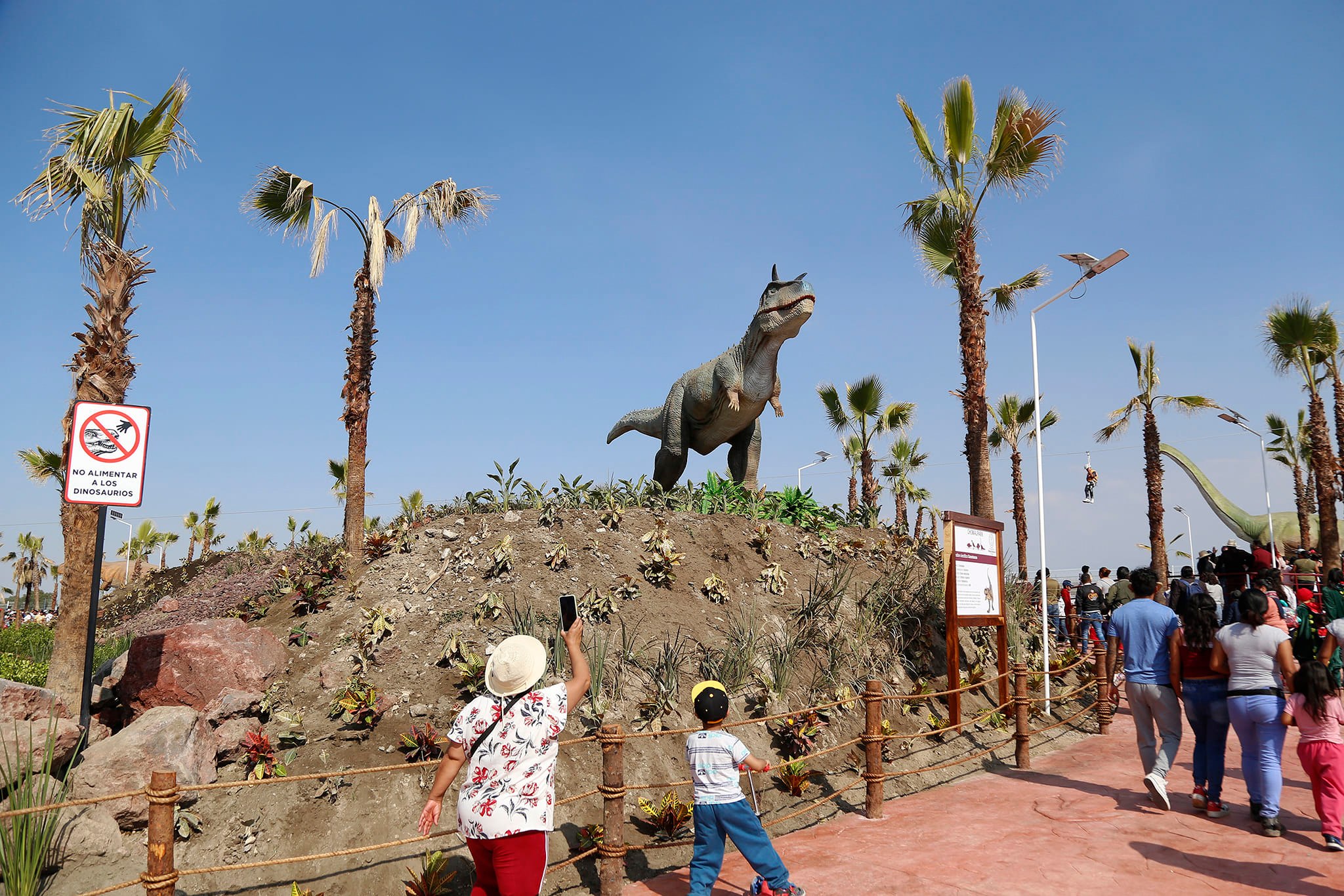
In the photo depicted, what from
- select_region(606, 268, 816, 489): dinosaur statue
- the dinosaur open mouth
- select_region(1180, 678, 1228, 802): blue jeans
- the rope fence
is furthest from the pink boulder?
select_region(1180, 678, 1228, 802): blue jeans

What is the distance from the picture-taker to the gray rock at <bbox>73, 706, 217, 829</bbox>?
5.71m

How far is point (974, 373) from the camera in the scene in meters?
12.6

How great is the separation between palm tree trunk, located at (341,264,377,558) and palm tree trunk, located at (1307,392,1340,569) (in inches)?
751

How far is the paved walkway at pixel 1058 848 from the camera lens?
493cm

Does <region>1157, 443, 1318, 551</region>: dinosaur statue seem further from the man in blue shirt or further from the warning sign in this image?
the warning sign

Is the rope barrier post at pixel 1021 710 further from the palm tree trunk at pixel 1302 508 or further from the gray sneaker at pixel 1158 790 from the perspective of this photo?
the palm tree trunk at pixel 1302 508

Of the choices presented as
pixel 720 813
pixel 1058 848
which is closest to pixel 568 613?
pixel 720 813

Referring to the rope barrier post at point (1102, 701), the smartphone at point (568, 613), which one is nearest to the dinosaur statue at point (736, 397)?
the rope barrier post at point (1102, 701)

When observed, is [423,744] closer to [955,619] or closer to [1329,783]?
[955,619]

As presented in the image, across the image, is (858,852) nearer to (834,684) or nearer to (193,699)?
(834,684)

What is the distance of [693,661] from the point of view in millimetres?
8406

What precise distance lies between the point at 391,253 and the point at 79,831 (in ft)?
22.6

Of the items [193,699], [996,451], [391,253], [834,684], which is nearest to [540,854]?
[193,699]

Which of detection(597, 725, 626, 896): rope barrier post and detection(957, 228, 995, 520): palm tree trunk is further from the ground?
detection(957, 228, 995, 520): palm tree trunk
